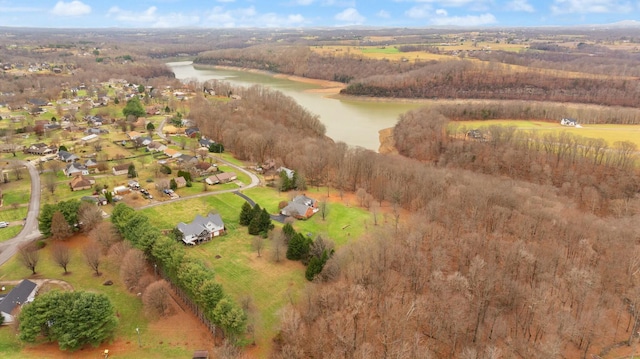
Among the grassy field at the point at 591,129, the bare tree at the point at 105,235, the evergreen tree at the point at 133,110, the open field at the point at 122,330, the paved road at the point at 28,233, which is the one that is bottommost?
the open field at the point at 122,330

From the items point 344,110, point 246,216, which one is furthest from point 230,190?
point 344,110

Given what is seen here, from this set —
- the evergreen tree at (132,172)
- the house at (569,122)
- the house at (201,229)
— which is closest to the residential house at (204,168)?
the evergreen tree at (132,172)

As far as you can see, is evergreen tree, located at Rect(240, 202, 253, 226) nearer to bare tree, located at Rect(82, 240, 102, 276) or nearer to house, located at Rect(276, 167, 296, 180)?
house, located at Rect(276, 167, 296, 180)

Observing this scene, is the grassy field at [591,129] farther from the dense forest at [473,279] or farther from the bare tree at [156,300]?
the bare tree at [156,300]

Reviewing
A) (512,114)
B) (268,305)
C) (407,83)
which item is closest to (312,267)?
(268,305)

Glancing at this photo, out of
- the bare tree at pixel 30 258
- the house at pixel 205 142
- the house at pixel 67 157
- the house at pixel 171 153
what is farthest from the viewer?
the house at pixel 205 142

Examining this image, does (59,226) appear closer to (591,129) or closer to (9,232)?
(9,232)

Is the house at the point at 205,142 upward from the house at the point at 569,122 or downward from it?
downward
